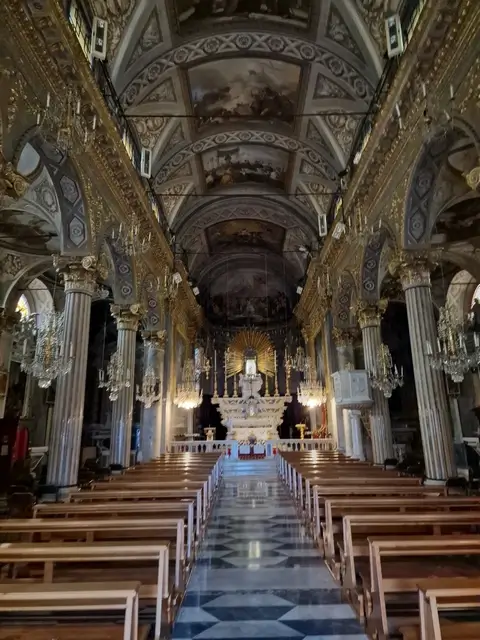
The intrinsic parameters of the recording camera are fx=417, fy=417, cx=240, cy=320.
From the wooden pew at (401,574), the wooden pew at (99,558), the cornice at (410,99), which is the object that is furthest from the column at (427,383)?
the wooden pew at (99,558)

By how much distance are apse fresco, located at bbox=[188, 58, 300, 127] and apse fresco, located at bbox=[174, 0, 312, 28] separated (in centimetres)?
113

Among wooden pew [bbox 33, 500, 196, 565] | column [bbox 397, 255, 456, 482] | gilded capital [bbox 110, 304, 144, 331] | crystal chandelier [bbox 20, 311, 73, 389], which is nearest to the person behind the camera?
wooden pew [bbox 33, 500, 196, 565]

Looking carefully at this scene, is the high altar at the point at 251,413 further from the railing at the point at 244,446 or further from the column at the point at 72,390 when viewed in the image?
the column at the point at 72,390

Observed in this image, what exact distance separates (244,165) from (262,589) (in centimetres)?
1532

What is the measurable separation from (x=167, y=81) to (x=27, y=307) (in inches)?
398

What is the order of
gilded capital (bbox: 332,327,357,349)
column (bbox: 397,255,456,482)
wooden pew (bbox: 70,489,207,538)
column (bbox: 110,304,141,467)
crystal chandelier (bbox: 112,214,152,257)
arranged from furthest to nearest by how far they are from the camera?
gilded capital (bbox: 332,327,357,349), column (bbox: 110,304,141,467), crystal chandelier (bbox: 112,214,152,257), column (bbox: 397,255,456,482), wooden pew (bbox: 70,489,207,538)

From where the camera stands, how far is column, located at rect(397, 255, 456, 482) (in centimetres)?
770

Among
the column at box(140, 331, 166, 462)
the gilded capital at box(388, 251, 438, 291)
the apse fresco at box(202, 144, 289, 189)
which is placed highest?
the apse fresco at box(202, 144, 289, 189)

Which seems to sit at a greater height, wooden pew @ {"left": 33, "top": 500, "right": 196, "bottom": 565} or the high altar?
the high altar

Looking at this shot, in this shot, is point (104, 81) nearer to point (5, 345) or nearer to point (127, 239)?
point (127, 239)

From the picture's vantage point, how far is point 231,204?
62.3ft

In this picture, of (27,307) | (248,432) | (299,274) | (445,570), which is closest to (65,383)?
(445,570)

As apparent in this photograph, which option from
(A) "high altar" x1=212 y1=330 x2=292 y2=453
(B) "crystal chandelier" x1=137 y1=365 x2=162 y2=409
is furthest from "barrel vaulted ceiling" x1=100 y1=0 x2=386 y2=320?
(A) "high altar" x1=212 y1=330 x2=292 y2=453

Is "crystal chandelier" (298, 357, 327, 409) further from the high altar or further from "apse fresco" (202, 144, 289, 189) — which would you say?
"apse fresco" (202, 144, 289, 189)
